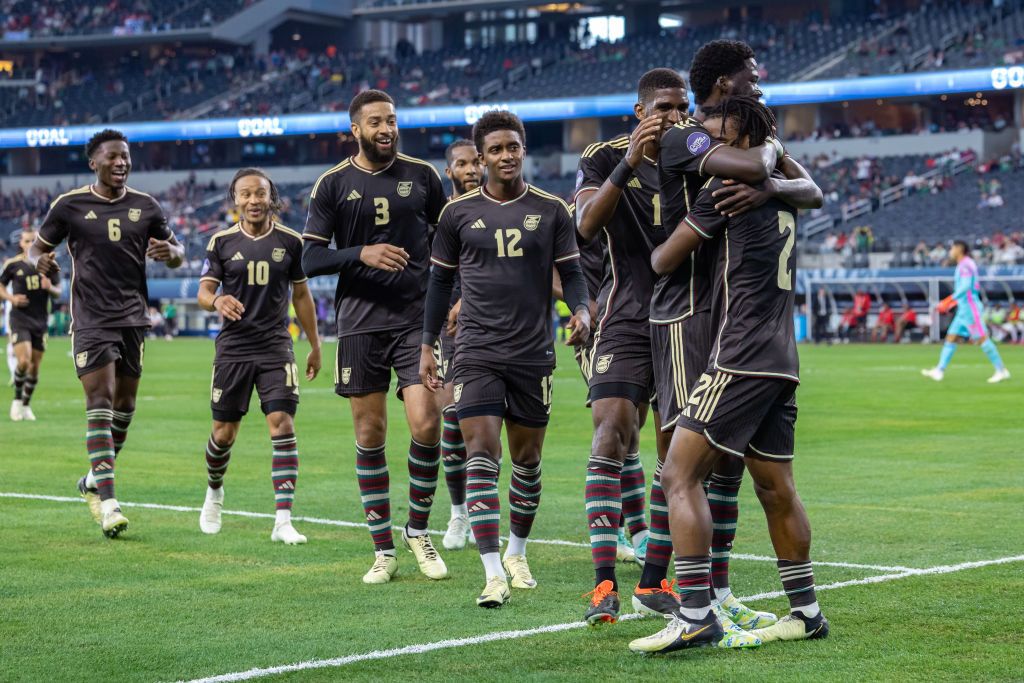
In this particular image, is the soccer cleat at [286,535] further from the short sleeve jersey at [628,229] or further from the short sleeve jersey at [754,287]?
the short sleeve jersey at [754,287]

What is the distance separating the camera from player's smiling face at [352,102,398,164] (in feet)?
26.1

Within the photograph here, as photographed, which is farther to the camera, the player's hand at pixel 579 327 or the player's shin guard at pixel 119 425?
the player's shin guard at pixel 119 425

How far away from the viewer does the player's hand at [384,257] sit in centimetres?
774

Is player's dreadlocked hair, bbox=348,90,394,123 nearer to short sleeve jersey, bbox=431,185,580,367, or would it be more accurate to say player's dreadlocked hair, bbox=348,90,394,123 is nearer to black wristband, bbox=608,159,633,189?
short sleeve jersey, bbox=431,185,580,367

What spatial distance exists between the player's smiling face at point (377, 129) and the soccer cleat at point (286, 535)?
2.42 meters

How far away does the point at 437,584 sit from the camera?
24.8 feet

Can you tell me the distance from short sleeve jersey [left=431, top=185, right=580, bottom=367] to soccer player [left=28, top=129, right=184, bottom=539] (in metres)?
3.21

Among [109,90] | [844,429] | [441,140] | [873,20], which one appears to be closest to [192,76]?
[109,90]

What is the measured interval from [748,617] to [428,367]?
2.22m

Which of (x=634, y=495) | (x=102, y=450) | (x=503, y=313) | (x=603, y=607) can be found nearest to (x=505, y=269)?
(x=503, y=313)

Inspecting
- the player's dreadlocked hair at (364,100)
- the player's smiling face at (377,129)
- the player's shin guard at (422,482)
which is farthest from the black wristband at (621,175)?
A: the player's shin guard at (422,482)

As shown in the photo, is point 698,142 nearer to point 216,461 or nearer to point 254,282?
point 254,282

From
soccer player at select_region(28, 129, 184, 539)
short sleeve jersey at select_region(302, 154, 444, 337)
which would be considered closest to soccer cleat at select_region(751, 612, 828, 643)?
short sleeve jersey at select_region(302, 154, 444, 337)

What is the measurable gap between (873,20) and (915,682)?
58248 millimetres
